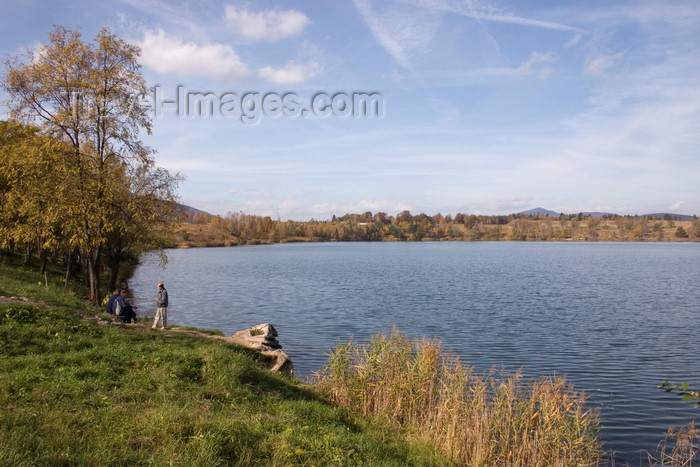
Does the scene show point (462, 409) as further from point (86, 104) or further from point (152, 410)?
point (86, 104)

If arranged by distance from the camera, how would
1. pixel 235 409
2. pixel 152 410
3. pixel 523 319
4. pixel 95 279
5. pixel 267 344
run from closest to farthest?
1. pixel 152 410
2. pixel 235 409
3. pixel 267 344
4. pixel 95 279
5. pixel 523 319

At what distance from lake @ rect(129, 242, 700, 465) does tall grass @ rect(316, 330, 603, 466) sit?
6.39ft

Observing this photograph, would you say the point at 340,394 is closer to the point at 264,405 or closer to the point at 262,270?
the point at 264,405

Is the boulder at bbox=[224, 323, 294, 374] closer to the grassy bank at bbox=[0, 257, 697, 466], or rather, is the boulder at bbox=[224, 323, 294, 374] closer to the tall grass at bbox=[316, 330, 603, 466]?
the grassy bank at bbox=[0, 257, 697, 466]

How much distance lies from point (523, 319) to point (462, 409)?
1911 centimetres

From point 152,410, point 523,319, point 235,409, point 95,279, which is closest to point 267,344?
point 235,409

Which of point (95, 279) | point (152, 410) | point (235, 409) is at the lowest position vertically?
point (235, 409)

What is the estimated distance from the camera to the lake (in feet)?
54.9

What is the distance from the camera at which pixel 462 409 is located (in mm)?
11719

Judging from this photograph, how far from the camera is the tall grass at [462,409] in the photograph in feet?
34.5

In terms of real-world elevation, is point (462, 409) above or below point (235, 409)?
below

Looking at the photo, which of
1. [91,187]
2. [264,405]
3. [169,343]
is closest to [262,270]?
[91,187]

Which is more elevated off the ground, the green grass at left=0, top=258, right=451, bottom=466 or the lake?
the green grass at left=0, top=258, right=451, bottom=466

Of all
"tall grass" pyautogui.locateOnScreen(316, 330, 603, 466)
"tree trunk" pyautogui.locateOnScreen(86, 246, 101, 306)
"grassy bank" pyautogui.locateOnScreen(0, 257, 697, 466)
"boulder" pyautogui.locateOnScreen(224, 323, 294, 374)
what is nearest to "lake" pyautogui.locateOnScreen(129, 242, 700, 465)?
"boulder" pyautogui.locateOnScreen(224, 323, 294, 374)
